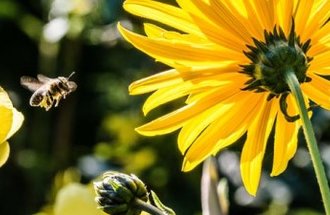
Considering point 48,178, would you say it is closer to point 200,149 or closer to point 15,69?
point 15,69

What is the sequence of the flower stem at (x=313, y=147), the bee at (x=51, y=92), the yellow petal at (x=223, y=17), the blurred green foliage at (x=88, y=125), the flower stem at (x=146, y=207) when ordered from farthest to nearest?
the blurred green foliage at (x=88, y=125) → the bee at (x=51, y=92) → the yellow petal at (x=223, y=17) → the flower stem at (x=146, y=207) → the flower stem at (x=313, y=147)

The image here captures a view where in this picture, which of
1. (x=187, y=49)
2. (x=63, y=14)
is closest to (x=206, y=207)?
(x=187, y=49)

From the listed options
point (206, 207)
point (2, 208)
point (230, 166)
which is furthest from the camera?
point (2, 208)

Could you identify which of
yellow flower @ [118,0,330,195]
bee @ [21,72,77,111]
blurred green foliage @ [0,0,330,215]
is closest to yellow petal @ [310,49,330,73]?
yellow flower @ [118,0,330,195]

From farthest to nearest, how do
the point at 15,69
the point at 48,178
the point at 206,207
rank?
1. the point at 15,69
2. the point at 48,178
3. the point at 206,207

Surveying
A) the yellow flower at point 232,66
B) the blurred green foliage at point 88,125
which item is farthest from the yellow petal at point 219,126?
the blurred green foliage at point 88,125

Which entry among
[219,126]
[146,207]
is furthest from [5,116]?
[219,126]

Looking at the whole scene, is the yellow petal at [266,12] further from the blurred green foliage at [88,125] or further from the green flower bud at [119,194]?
the blurred green foliage at [88,125]
